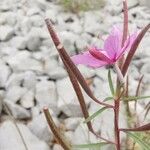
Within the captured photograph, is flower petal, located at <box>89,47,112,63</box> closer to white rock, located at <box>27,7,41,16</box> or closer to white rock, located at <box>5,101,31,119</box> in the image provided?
white rock, located at <box>5,101,31,119</box>

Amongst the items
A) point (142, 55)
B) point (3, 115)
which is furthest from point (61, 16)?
point (3, 115)

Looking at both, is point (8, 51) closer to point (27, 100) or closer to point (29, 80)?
point (29, 80)

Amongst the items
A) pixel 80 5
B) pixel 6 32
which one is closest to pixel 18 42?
pixel 6 32

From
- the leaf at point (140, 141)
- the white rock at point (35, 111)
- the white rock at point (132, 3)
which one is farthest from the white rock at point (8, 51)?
the leaf at point (140, 141)

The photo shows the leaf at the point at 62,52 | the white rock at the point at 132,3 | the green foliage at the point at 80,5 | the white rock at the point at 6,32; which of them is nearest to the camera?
the leaf at the point at 62,52

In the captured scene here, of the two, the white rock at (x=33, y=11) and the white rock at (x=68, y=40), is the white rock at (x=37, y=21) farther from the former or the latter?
the white rock at (x=68, y=40)

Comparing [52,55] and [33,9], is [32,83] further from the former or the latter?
[33,9]

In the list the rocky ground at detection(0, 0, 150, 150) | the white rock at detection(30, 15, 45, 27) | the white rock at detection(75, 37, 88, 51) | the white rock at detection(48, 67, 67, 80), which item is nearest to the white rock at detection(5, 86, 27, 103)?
the rocky ground at detection(0, 0, 150, 150)

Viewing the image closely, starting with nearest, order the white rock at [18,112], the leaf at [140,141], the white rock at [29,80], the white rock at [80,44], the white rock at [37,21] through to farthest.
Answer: the leaf at [140,141] < the white rock at [18,112] < the white rock at [29,80] < the white rock at [80,44] < the white rock at [37,21]
